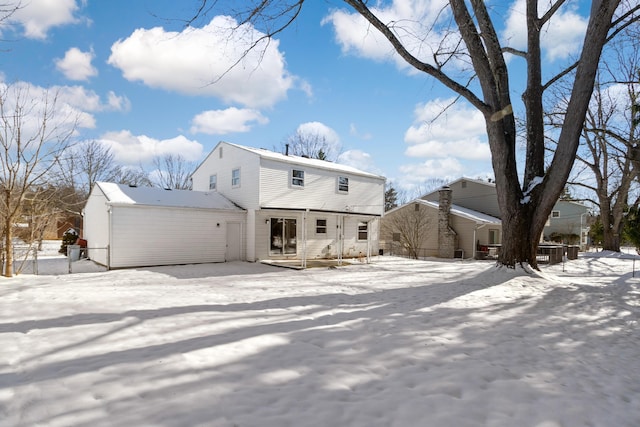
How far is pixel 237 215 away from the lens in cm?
1650

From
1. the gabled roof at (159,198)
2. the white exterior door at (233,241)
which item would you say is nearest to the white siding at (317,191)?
the white exterior door at (233,241)

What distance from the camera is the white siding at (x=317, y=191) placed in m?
16.3

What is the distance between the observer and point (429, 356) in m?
4.06

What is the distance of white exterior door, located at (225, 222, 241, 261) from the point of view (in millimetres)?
16297

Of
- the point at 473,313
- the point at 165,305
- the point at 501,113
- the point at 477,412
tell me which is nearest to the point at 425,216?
the point at 501,113

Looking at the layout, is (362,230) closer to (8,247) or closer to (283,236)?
(283,236)

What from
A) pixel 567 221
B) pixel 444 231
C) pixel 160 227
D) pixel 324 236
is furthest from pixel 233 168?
pixel 567 221

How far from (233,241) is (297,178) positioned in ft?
14.3

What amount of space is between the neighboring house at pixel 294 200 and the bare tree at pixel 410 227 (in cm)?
341

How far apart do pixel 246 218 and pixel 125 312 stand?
11.3m

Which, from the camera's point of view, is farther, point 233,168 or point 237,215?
point 233,168

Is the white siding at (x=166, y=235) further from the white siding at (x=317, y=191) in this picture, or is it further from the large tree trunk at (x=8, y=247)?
the large tree trunk at (x=8, y=247)

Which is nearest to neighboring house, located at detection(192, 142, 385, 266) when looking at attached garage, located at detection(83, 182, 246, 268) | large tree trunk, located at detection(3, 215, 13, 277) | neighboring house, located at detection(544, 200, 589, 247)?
attached garage, located at detection(83, 182, 246, 268)

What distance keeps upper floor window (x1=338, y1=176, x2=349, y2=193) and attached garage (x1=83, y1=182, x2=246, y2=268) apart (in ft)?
18.7
